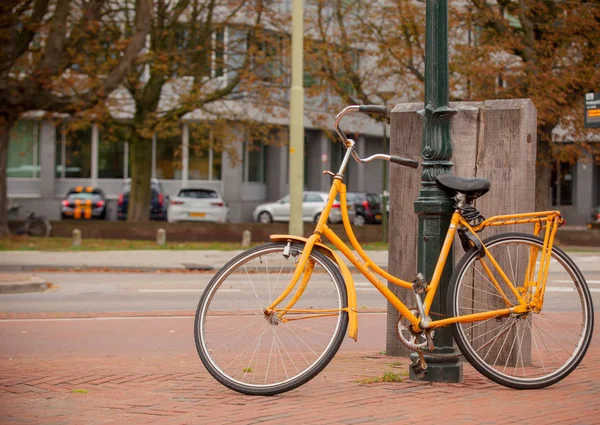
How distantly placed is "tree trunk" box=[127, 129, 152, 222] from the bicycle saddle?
90.8 ft

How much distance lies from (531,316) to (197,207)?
34.2 metres

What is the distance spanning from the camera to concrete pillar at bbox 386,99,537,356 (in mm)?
6773

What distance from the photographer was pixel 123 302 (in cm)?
1280

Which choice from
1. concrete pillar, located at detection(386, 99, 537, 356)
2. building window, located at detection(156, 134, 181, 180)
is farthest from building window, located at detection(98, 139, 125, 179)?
concrete pillar, located at detection(386, 99, 537, 356)

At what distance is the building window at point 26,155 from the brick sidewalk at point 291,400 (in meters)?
43.6

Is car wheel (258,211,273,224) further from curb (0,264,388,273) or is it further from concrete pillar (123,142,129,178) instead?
curb (0,264,388,273)

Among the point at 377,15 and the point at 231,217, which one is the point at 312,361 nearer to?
the point at 377,15

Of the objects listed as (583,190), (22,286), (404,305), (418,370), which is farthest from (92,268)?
(583,190)

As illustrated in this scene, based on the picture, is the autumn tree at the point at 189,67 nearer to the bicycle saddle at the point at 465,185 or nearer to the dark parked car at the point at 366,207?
the dark parked car at the point at 366,207

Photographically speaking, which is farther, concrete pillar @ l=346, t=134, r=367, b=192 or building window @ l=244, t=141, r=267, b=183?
A: concrete pillar @ l=346, t=134, r=367, b=192

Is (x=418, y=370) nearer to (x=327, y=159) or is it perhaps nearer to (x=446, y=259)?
(x=446, y=259)

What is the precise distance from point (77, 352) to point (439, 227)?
3.67 metres

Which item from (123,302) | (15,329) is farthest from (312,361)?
(123,302)

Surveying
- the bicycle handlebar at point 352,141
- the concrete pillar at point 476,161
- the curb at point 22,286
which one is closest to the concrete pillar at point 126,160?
the curb at point 22,286
